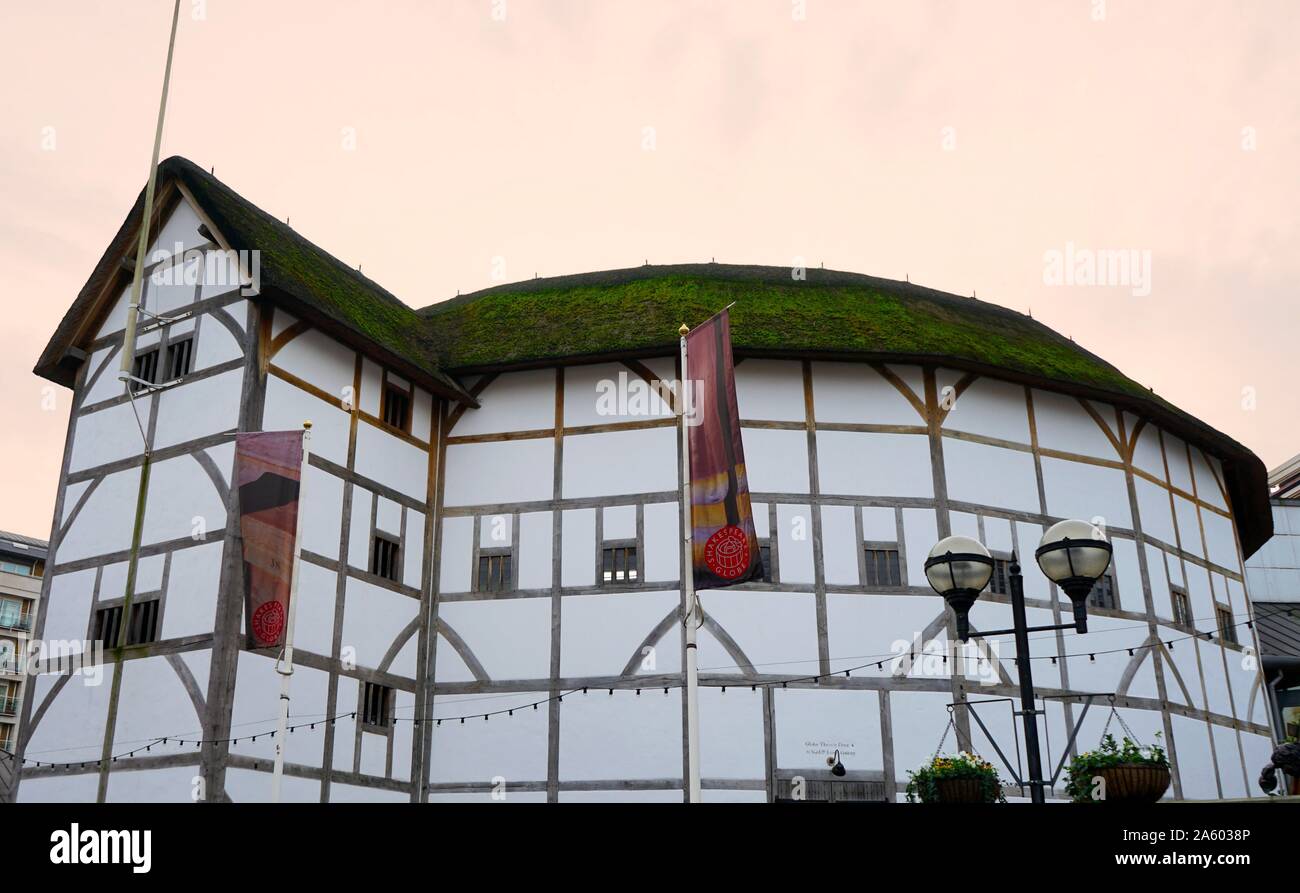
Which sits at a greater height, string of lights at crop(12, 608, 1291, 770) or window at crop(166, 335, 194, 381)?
window at crop(166, 335, 194, 381)

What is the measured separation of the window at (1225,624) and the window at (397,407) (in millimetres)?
18854

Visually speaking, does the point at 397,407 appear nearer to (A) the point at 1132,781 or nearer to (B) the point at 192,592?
(B) the point at 192,592

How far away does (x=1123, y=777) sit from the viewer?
9.06 metres

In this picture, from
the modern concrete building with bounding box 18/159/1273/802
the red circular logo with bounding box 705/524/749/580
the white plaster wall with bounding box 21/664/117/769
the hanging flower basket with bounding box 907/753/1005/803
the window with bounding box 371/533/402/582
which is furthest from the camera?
the window with bounding box 371/533/402/582

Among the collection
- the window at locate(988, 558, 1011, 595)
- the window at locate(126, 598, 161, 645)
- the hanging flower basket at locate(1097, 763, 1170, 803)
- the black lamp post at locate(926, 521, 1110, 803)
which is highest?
the window at locate(988, 558, 1011, 595)

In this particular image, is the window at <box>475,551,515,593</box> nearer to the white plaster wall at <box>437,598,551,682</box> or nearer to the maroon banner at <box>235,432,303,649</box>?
the white plaster wall at <box>437,598,551,682</box>

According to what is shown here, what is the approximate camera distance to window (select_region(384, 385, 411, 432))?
2483 cm

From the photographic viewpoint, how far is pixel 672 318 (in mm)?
26297

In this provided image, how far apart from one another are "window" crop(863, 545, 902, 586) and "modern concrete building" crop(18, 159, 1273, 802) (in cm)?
6

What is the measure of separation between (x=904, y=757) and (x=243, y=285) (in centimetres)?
1507

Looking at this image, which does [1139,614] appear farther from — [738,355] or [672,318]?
[672,318]

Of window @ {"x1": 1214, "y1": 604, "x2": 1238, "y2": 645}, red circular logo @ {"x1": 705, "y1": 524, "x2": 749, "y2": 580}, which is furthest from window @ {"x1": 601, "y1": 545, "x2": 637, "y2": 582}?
window @ {"x1": 1214, "y1": 604, "x2": 1238, "y2": 645}
